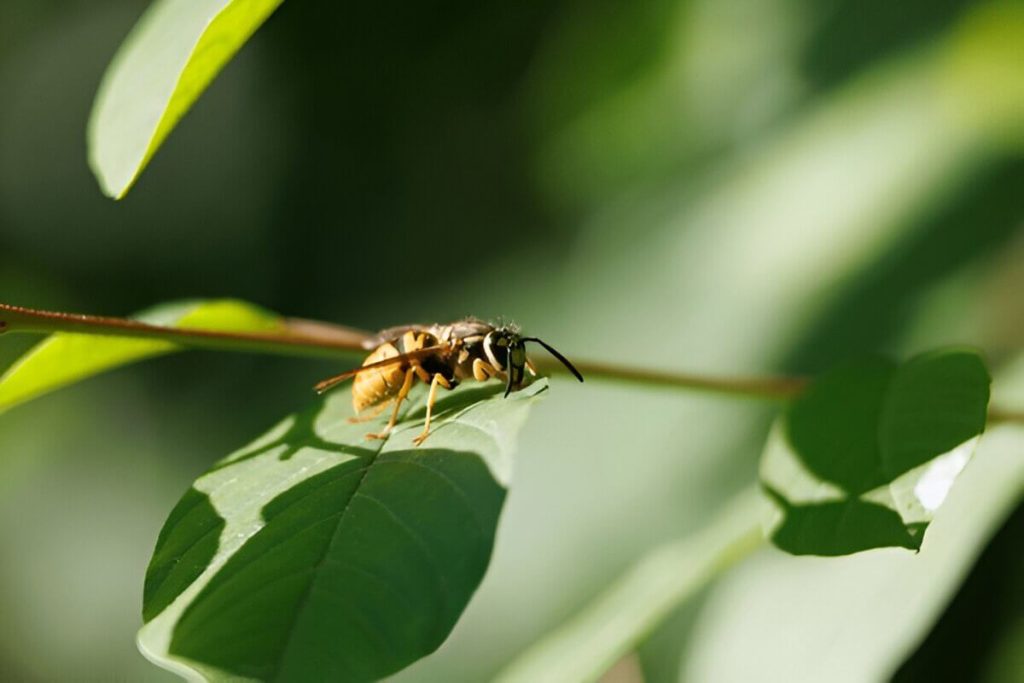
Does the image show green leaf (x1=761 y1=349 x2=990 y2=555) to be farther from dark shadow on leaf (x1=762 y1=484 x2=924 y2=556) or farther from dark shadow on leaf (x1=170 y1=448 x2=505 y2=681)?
dark shadow on leaf (x1=170 y1=448 x2=505 y2=681)

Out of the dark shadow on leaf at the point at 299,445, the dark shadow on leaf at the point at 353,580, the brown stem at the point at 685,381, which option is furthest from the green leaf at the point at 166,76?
the brown stem at the point at 685,381

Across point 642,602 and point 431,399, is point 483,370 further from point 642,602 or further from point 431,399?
point 642,602

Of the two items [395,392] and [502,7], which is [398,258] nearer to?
[502,7]

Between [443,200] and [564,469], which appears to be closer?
[564,469]

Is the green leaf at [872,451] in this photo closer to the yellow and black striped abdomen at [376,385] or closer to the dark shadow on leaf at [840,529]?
the dark shadow on leaf at [840,529]

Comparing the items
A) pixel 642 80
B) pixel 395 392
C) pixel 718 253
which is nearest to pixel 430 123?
pixel 642 80

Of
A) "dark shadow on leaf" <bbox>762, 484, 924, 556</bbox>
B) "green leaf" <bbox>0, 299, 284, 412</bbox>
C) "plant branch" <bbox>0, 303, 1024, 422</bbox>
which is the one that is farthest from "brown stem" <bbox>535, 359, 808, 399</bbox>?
"green leaf" <bbox>0, 299, 284, 412</bbox>
